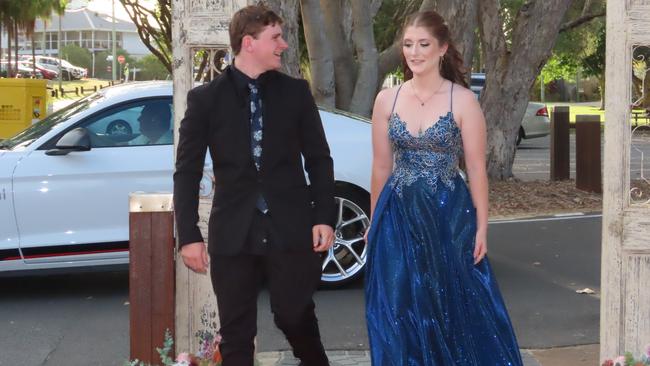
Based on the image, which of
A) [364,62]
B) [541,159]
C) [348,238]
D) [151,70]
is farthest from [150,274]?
[151,70]

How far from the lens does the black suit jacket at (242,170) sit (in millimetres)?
4355

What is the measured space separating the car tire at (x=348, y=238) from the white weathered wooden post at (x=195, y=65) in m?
2.56

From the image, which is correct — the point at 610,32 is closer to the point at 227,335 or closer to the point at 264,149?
the point at 264,149

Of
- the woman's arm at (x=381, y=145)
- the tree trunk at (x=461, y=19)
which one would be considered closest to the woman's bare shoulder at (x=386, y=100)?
the woman's arm at (x=381, y=145)

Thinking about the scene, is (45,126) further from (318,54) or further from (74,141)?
(318,54)

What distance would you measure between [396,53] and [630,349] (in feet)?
32.8

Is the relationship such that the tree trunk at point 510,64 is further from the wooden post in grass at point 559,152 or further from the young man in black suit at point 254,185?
the young man in black suit at point 254,185

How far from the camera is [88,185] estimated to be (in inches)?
294

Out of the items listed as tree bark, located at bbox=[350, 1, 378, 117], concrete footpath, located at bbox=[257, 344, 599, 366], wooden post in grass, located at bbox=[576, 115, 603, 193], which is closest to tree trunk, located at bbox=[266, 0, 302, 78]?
tree bark, located at bbox=[350, 1, 378, 117]

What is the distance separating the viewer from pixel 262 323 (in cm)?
710

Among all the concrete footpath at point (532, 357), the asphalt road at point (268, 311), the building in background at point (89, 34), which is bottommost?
the concrete footpath at point (532, 357)

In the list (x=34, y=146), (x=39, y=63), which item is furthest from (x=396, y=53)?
(x=39, y=63)

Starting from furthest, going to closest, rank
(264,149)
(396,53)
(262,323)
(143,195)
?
(396,53) < (262,323) < (143,195) < (264,149)

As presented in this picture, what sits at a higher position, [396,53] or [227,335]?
[396,53]
